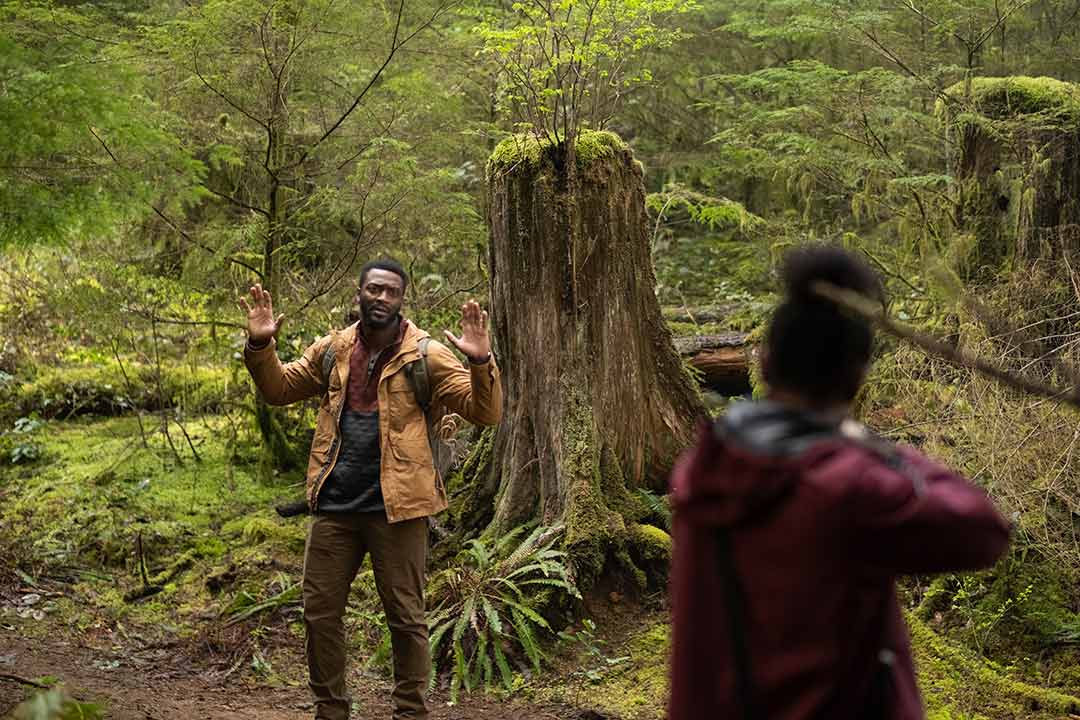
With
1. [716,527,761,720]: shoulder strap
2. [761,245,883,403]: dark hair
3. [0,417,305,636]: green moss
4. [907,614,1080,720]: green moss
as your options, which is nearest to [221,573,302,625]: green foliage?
[0,417,305,636]: green moss

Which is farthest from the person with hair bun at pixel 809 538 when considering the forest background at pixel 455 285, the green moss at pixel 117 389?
the green moss at pixel 117 389

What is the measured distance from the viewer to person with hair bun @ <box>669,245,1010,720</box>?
86.2 inches

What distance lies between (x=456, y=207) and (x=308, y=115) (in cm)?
219

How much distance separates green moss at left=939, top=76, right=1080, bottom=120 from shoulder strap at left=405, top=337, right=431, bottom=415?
23.7ft

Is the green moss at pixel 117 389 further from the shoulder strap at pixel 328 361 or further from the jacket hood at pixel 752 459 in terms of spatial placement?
the jacket hood at pixel 752 459

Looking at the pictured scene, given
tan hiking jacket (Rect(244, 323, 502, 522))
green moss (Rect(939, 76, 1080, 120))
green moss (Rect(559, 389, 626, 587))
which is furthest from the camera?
green moss (Rect(939, 76, 1080, 120))

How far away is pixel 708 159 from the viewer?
53.3ft

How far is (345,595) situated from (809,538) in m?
3.83

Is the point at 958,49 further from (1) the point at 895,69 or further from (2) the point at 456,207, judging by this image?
(2) the point at 456,207

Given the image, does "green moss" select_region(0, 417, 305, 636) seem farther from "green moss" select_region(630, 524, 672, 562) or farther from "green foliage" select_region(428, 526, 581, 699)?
"green moss" select_region(630, 524, 672, 562)

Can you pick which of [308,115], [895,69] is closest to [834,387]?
[308,115]

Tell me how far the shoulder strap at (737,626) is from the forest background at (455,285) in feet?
6.03

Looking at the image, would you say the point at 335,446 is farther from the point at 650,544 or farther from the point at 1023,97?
the point at 1023,97

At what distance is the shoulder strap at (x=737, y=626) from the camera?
230 centimetres
